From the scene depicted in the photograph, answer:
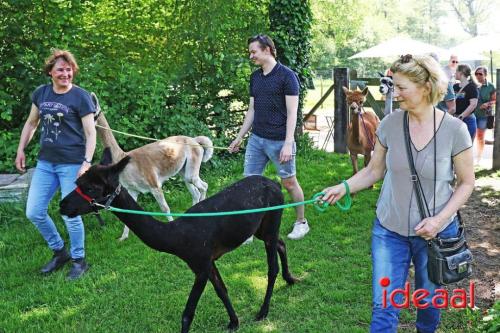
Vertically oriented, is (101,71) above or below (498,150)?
above

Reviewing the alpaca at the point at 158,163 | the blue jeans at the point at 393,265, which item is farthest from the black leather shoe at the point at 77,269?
the blue jeans at the point at 393,265

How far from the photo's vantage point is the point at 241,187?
4004mm

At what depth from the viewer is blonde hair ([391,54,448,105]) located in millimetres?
2586

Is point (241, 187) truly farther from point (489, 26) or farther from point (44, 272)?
point (489, 26)

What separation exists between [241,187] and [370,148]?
15.7 ft

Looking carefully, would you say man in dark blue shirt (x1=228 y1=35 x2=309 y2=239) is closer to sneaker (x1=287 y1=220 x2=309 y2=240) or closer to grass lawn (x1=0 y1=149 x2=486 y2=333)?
sneaker (x1=287 y1=220 x2=309 y2=240)

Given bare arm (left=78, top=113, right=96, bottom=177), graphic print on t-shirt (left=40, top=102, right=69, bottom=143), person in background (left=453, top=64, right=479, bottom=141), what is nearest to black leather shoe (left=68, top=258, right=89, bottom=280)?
bare arm (left=78, top=113, right=96, bottom=177)

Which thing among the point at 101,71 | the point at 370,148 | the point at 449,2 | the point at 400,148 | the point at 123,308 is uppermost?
the point at 449,2

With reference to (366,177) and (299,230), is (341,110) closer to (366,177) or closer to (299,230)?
(299,230)

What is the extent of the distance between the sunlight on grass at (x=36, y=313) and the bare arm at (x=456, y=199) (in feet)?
10.7

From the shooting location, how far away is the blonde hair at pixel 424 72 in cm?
259

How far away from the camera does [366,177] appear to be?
2984mm

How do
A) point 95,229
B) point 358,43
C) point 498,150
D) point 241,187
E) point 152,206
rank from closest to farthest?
point 241,187, point 95,229, point 152,206, point 498,150, point 358,43

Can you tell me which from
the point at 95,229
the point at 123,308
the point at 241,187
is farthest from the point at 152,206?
the point at 241,187
